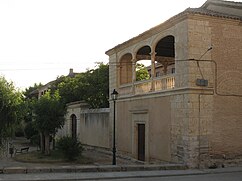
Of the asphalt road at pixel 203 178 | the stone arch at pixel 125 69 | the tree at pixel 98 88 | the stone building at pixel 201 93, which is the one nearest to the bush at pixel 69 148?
the stone arch at pixel 125 69

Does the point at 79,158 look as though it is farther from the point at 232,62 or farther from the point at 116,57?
the point at 232,62

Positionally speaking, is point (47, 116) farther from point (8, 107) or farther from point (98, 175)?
point (98, 175)

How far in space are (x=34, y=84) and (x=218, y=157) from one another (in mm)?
62840

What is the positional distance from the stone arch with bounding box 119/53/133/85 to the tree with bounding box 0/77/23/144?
666 centimetres

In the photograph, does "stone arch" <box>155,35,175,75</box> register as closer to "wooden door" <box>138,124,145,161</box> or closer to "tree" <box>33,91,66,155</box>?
"wooden door" <box>138,124,145,161</box>

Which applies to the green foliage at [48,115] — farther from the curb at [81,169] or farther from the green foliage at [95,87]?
the curb at [81,169]

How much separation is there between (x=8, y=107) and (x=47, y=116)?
5.35 meters

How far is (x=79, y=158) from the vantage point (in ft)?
70.9

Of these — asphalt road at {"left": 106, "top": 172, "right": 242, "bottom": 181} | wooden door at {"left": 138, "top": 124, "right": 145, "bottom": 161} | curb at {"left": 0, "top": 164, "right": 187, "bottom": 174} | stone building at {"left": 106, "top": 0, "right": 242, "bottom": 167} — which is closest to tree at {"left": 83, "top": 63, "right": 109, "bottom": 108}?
wooden door at {"left": 138, "top": 124, "right": 145, "bottom": 161}

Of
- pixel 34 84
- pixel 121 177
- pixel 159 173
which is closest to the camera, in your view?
pixel 121 177

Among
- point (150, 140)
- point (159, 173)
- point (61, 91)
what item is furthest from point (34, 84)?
point (159, 173)

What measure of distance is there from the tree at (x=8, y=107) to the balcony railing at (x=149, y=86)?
6.08m

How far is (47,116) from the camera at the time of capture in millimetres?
23453

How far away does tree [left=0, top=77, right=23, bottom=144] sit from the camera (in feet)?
59.4
